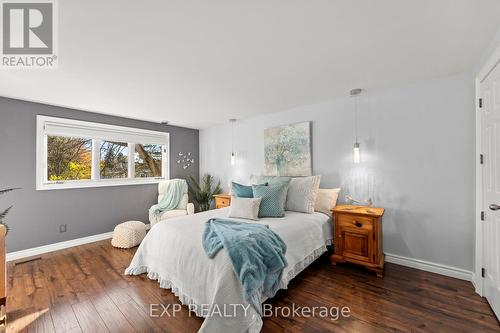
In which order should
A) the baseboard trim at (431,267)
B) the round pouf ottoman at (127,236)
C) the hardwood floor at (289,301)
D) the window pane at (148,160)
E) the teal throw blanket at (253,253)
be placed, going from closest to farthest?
the teal throw blanket at (253,253)
the hardwood floor at (289,301)
the baseboard trim at (431,267)
the round pouf ottoman at (127,236)
the window pane at (148,160)

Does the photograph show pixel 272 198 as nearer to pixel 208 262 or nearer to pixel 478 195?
pixel 208 262

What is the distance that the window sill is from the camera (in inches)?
134

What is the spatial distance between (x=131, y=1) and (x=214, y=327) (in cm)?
222

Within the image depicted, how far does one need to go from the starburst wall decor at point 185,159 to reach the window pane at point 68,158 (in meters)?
1.73

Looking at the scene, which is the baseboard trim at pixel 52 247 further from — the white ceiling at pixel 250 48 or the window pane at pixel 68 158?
the white ceiling at pixel 250 48

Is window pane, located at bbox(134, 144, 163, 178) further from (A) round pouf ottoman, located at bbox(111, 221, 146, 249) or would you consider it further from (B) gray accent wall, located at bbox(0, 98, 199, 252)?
(A) round pouf ottoman, located at bbox(111, 221, 146, 249)

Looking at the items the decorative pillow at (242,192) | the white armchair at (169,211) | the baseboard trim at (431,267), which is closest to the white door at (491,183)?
the baseboard trim at (431,267)

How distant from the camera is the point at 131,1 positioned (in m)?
1.39

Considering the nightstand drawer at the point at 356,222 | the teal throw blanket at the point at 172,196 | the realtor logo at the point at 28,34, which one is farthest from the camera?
the teal throw blanket at the point at 172,196

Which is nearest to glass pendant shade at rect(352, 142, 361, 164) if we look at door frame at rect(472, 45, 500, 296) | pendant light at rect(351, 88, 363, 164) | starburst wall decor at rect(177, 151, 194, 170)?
pendant light at rect(351, 88, 363, 164)

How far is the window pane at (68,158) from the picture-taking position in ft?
11.6

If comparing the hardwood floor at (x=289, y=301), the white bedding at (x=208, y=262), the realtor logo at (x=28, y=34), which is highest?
the realtor logo at (x=28, y=34)

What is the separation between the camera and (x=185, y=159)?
525 cm

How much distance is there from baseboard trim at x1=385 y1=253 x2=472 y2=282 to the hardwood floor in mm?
89
